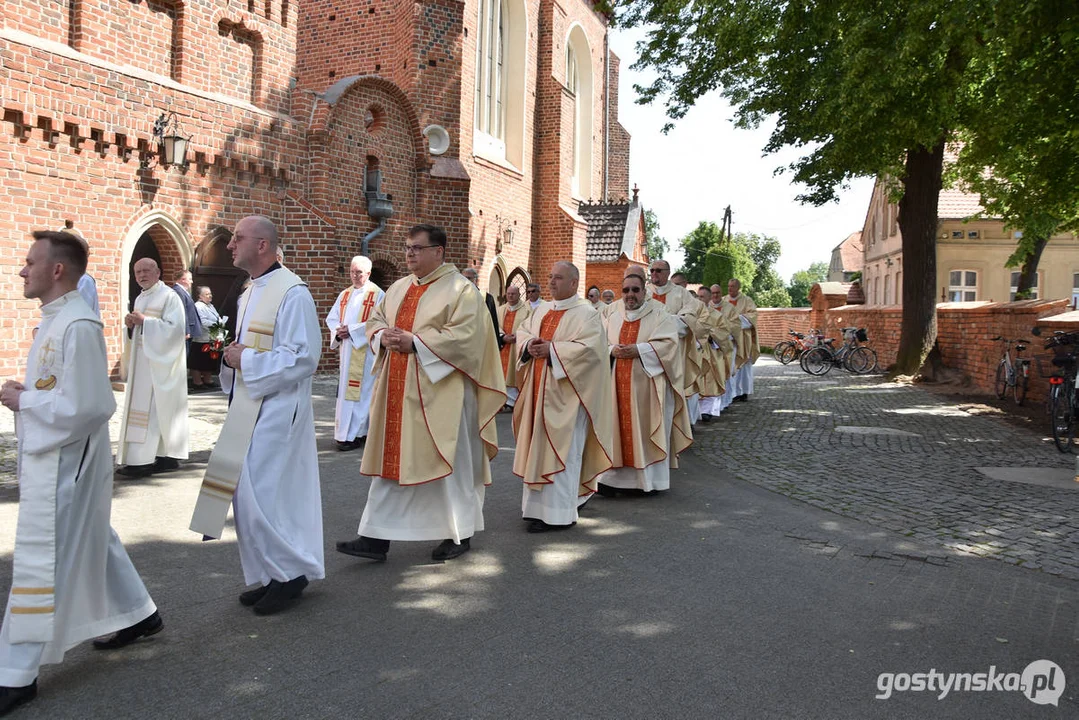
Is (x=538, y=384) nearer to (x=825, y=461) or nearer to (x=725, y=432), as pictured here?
(x=825, y=461)

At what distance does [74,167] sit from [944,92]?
535 inches

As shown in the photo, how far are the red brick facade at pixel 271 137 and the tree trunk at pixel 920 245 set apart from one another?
9752 millimetres

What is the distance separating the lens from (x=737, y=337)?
49.2 ft

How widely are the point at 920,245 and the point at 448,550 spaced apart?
15586mm

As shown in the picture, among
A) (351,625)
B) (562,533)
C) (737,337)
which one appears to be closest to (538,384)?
(562,533)

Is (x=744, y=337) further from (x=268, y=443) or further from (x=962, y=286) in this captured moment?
(x=962, y=286)

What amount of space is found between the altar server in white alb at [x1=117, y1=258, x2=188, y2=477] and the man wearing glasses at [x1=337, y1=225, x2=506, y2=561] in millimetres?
3211

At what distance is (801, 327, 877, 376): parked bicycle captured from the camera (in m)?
23.9

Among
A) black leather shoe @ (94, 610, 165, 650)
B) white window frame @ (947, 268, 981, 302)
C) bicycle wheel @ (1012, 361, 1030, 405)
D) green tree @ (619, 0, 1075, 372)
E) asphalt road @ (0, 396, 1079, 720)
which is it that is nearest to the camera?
asphalt road @ (0, 396, 1079, 720)

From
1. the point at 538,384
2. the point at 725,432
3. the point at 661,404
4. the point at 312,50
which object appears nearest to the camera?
the point at 538,384

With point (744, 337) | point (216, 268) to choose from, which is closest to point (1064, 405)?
point (744, 337)

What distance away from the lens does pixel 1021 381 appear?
14.7 metres

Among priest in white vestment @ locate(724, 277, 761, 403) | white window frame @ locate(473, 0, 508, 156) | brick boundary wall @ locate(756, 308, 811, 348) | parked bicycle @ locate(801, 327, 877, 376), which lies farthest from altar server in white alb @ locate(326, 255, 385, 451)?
brick boundary wall @ locate(756, 308, 811, 348)

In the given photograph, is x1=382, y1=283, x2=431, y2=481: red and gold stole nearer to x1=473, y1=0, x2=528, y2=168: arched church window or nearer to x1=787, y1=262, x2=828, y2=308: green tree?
x1=473, y1=0, x2=528, y2=168: arched church window
